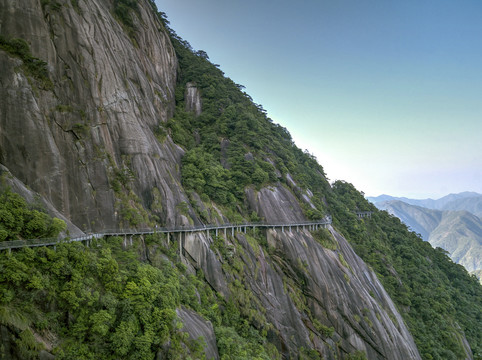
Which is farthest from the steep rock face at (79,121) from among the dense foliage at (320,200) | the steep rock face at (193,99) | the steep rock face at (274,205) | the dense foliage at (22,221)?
the steep rock face at (193,99)

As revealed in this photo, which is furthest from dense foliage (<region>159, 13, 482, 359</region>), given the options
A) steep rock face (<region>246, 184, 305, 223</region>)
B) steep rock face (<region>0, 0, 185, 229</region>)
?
steep rock face (<region>0, 0, 185, 229</region>)

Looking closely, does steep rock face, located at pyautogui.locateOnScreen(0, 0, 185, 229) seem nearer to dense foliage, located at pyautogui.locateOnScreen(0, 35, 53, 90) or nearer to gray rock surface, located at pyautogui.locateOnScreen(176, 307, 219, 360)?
dense foliage, located at pyautogui.locateOnScreen(0, 35, 53, 90)

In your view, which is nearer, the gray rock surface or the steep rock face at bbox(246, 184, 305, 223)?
the gray rock surface

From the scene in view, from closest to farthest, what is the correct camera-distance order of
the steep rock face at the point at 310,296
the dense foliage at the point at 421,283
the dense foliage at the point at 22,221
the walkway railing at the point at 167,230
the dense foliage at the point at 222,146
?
the dense foliage at the point at 22,221
the walkway railing at the point at 167,230
the steep rock face at the point at 310,296
the dense foliage at the point at 222,146
the dense foliage at the point at 421,283

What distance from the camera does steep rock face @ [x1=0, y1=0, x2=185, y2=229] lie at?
25828 mm

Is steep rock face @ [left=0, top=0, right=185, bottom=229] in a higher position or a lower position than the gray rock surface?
higher

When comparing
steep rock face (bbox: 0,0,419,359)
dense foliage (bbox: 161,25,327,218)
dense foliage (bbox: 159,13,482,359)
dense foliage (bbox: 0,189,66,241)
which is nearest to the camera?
dense foliage (bbox: 0,189,66,241)

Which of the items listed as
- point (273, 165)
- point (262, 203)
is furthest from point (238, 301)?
point (273, 165)

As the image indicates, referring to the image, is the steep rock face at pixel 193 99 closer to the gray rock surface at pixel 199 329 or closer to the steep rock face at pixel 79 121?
the steep rock face at pixel 79 121

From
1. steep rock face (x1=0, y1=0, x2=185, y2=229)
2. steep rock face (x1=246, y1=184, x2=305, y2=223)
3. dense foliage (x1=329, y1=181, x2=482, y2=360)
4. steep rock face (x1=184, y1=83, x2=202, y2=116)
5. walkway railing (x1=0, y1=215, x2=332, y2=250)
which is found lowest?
dense foliage (x1=329, y1=181, x2=482, y2=360)

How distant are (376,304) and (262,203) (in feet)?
85.1

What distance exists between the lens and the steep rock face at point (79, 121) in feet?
84.7

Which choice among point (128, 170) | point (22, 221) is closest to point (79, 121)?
point (128, 170)

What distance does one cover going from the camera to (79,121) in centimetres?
3027
